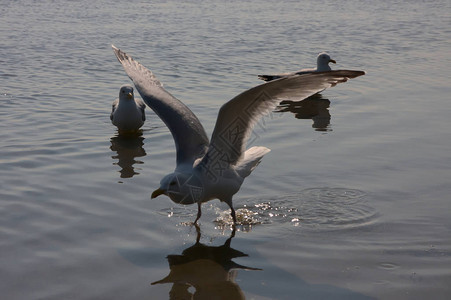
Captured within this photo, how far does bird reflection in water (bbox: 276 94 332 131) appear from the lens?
913 centimetres

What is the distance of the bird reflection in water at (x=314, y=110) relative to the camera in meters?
9.13

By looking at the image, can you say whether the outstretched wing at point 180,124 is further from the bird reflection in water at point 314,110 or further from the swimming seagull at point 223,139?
the bird reflection in water at point 314,110

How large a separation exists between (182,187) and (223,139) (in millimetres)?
536

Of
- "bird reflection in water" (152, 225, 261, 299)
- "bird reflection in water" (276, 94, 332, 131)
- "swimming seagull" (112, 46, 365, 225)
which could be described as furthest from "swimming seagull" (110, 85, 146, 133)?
"bird reflection in water" (152, 225, 261, 299)

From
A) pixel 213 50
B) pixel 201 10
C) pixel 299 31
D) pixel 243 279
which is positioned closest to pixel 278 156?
pixel 243 279

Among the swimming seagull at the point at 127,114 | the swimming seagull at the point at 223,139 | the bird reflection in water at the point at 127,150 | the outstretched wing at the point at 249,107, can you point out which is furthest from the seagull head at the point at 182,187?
the swimming seagull at the point at 127,114

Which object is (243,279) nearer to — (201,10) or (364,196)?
(364,196)

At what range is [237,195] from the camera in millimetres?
6215

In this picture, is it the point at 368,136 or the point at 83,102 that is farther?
the point at 83,102

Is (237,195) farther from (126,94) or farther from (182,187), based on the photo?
(126,94)

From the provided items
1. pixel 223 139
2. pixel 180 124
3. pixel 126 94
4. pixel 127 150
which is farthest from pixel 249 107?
pixel 126 94

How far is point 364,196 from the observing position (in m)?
6.05

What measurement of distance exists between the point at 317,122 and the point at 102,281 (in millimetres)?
5493

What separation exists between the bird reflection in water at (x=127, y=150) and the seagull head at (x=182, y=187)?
1.69 metres
